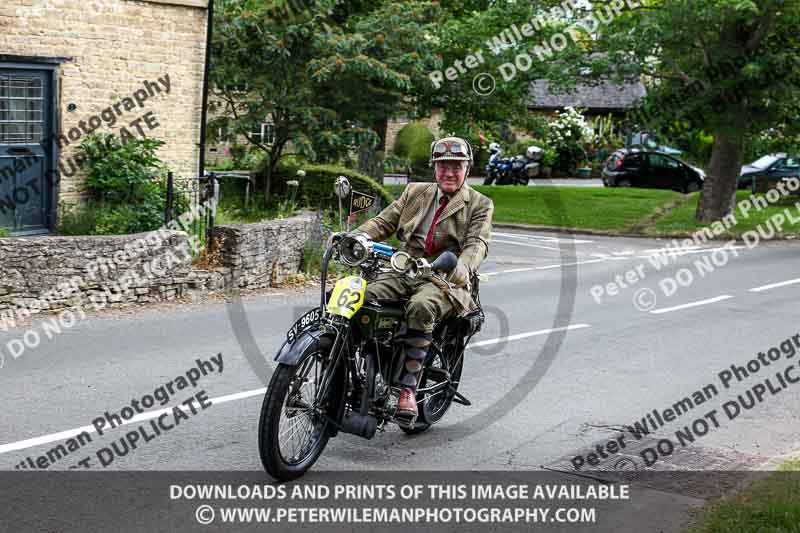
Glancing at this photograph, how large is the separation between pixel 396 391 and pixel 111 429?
208 cm

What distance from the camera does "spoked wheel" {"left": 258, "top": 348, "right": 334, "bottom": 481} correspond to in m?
5.81

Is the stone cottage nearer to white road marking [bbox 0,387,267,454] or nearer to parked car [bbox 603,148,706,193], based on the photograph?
white road marking [bbox 0,387,267,454]

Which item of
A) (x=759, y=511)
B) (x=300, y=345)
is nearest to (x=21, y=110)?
(x=300, y=345)

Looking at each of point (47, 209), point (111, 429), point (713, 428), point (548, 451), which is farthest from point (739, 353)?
point (47, 209)

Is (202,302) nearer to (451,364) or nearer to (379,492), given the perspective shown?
(451,364)

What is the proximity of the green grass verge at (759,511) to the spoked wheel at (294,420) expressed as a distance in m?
2.23

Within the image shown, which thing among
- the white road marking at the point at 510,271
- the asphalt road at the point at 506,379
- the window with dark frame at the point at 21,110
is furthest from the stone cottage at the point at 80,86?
the white road marking at the point at 510,271

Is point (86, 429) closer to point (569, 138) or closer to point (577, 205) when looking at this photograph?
point (577, 205)

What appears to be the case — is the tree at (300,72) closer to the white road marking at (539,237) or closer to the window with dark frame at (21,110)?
the window with dark frame at (21,110)

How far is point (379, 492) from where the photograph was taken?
20.2 ft

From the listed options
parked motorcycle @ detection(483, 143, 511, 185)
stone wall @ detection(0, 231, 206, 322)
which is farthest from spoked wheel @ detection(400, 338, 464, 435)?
parked motorcycle @ detection(483, 143, 511, 185)

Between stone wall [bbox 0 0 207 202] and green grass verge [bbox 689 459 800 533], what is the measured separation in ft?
40.5

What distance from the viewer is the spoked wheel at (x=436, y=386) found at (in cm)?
721

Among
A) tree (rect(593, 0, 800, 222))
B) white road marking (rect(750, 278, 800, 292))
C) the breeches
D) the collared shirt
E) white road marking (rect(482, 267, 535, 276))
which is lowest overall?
white road marking (rect(482, 267, 535, 276))
